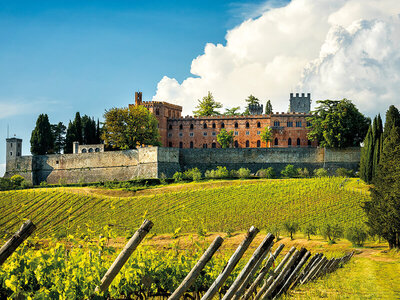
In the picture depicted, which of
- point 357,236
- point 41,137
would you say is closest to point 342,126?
point 357,236

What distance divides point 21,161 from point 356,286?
6912cm

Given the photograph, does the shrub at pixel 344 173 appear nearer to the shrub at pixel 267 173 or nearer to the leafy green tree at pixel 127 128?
the shrub at pixel 267 173

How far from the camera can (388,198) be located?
27859 mm

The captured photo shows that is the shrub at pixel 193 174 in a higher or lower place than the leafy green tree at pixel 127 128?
lower

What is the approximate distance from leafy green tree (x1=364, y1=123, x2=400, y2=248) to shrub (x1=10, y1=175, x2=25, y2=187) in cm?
5253

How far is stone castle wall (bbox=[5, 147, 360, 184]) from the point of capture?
223 ft

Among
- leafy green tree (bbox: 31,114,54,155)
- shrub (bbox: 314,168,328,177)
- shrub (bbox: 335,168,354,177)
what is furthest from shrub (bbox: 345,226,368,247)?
leafy green tree (bbox: 31,114,54,155)

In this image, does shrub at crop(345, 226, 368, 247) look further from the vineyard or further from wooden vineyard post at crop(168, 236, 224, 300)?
wooden vineyard post at crop(168, 236, 224, 300)

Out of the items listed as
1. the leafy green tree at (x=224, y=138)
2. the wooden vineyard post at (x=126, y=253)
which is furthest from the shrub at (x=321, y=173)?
the wooden vineyard post at (x=126, y=253)

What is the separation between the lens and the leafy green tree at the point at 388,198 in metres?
27.0

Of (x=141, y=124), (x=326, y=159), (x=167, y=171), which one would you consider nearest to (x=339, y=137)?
(x=326, y=159)

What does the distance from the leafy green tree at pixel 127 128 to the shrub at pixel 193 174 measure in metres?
10.4

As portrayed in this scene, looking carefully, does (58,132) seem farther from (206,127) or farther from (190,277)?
(190,277)

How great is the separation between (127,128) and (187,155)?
9984 mm
